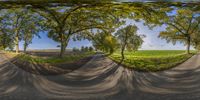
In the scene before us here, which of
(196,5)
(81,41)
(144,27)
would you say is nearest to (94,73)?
(81,41)

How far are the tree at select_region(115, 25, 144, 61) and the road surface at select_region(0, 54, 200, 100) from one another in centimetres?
28

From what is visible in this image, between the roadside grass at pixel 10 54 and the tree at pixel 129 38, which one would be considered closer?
the tree at pixel 129 38

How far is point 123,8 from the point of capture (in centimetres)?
506

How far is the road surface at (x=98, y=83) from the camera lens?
5.14m

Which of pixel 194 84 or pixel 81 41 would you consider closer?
pixel 81 41

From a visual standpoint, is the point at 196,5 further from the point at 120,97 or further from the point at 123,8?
the point at 120,97

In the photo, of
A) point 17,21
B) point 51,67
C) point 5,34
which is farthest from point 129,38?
point 5,34

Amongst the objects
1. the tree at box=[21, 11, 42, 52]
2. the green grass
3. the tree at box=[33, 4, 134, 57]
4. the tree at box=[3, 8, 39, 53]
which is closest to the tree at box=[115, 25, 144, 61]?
the tree at box=[33, 4, 134, 57]

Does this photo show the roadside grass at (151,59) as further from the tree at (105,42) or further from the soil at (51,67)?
the soil at (51,67)

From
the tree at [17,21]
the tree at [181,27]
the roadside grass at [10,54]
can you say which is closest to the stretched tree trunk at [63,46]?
the tree at [17,21]

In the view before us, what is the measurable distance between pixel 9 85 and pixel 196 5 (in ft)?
8.51

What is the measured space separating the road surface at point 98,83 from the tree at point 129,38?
282mm

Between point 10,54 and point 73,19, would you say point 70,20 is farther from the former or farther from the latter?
point 10,54

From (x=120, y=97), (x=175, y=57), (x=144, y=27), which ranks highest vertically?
(x=144, y=27)
